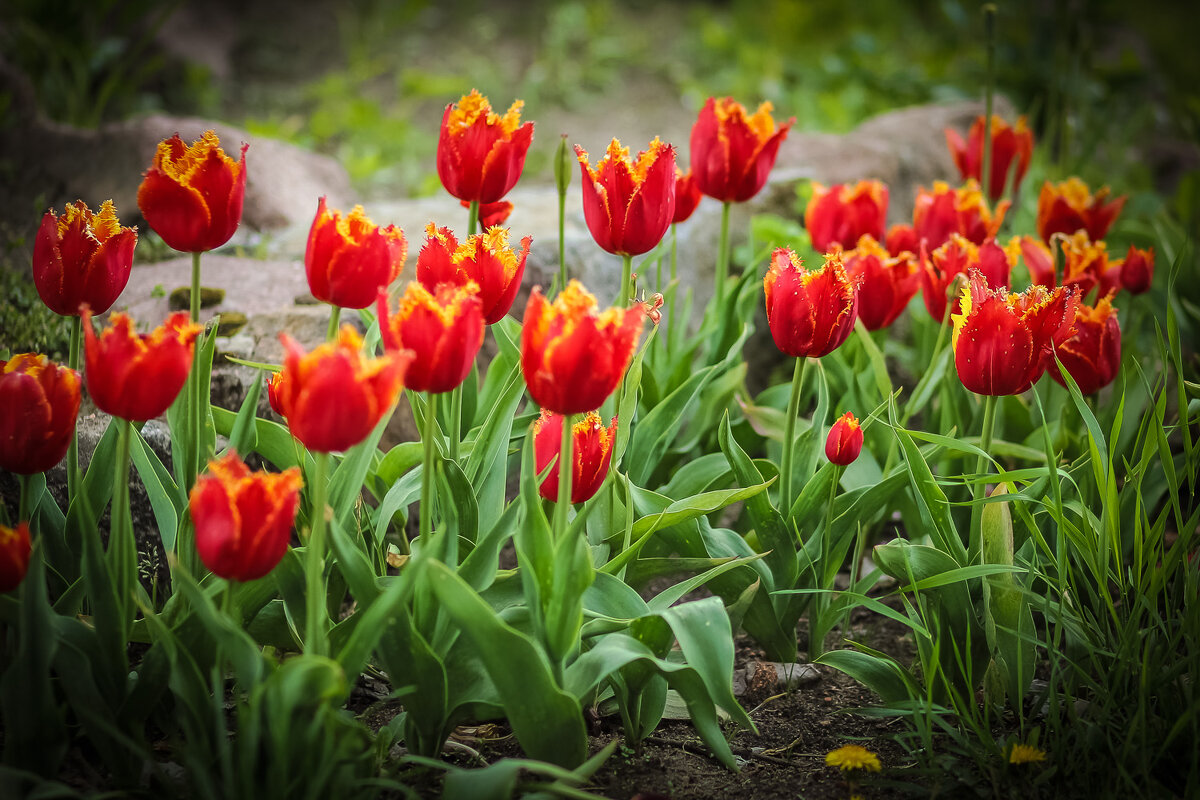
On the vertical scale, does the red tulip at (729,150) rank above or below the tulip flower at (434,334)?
above

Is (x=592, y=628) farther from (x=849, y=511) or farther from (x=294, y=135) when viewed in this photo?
(x=294, y=135)

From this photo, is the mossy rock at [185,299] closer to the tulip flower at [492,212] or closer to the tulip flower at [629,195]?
the tulip flower at [492,212]

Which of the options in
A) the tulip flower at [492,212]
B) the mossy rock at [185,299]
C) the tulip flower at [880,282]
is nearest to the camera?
the tulip flower at [492,212]

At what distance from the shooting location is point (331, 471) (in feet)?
4.57

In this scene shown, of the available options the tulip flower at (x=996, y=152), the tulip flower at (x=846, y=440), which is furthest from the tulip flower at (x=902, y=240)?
the tulip flower at (x=846, y=440)

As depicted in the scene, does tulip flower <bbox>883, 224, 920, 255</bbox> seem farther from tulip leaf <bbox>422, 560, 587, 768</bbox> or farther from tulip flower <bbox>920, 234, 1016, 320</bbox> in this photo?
tulip leaf <bbox>422, 560, 587, 768</bbox>

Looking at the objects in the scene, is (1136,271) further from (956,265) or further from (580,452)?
(580,452)

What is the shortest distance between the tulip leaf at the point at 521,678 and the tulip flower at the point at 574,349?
217 millimetres

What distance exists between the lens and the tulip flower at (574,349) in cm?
97

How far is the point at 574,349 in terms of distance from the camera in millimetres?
968

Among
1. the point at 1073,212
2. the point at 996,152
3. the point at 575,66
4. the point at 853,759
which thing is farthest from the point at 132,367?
the point at 575,66

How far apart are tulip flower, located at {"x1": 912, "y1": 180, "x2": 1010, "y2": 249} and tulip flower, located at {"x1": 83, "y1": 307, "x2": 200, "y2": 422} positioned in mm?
1457

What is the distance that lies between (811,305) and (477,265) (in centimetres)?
46

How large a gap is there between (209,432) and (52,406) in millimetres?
254
